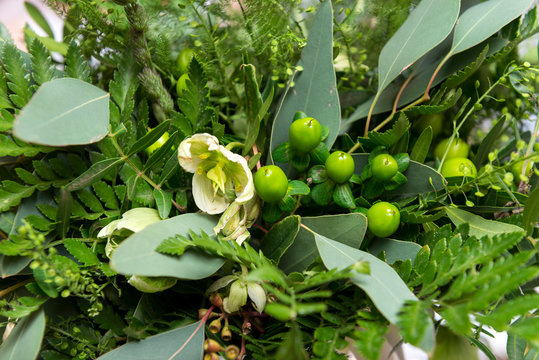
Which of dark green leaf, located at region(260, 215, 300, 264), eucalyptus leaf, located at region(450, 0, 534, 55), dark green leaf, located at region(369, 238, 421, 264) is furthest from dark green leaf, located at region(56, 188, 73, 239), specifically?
eucalyptus leaf, located at region(450, 0, 534, 55)

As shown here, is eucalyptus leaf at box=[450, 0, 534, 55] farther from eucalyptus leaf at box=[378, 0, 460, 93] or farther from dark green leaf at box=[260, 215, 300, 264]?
dark green leaf at box=[260, 215, 300, 264]

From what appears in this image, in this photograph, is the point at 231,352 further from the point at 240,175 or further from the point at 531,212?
the point at 531,212

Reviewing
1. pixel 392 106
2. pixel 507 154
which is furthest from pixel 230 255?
pixel 507 154

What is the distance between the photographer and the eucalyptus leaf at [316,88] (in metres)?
0.50

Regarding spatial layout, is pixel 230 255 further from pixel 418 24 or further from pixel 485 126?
pixel 485 126

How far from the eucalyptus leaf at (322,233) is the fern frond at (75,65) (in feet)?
1.04

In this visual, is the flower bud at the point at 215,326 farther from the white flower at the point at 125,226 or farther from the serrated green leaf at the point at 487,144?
the serrated green leaf at the point at 487,144

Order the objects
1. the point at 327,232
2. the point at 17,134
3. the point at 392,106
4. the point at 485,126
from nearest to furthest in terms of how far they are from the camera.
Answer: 1. the point at 17,134
2. the point at 327,232
3. the point at 392,106
4. the point at 485,126

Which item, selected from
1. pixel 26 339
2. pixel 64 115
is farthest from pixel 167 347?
pixel 64 115

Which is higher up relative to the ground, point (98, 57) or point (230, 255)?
point (98, 57)

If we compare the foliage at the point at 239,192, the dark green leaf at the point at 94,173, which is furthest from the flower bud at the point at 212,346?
the dark green leaf at the point at 94,173

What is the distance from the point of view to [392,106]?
0.56 metres

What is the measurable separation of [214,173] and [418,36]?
31 cm

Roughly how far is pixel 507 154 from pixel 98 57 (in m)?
0.62
